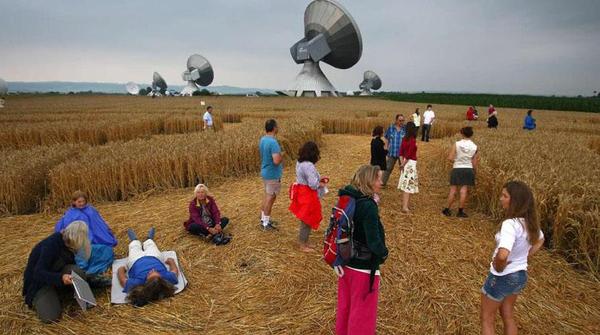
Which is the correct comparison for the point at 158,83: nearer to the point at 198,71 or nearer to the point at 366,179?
the point at 198,71

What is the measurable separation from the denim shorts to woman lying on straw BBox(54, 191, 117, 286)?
15.9 ft

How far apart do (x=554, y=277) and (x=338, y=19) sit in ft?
175

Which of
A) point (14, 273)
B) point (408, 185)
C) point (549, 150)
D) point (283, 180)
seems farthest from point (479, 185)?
point (14, 273)

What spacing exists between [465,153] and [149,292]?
6.19 m

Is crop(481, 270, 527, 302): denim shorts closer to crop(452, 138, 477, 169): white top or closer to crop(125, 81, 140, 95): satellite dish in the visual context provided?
crop(452, 138, 477, 169): white top

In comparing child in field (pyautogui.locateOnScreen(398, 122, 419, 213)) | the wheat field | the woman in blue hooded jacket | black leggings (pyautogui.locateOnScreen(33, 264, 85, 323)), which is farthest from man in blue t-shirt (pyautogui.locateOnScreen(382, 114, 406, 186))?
black leggings (pyautogui.locateOnScreen(33, 264, 85, 323))

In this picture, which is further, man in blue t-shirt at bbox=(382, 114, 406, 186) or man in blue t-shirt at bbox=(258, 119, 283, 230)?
man in blue t-shirt at bbox=(382, 114, 406, 186)

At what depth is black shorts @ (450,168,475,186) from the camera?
270 inches

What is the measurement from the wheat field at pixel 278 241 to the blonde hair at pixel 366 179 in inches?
76.4

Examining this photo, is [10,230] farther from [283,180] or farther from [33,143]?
[33,143]

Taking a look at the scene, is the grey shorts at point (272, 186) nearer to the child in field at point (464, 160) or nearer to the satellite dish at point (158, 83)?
the child in field at point (464, 160)

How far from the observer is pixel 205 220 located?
6113 millimetres

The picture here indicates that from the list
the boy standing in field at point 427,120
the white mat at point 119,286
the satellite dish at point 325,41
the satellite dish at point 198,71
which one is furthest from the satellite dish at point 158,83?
the white mat at point 119,286

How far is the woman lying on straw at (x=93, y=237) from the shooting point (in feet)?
15.9
